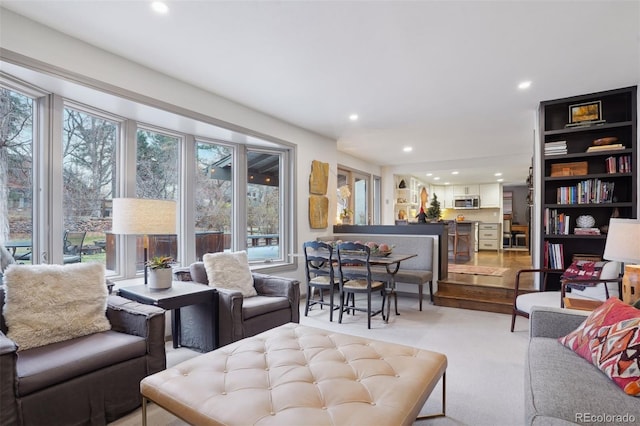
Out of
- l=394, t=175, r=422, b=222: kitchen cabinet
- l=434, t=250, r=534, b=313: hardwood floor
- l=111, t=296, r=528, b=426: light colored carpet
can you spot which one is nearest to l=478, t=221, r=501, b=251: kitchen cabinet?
l=394, t=175, r=422, b=222: kitchen cabinet

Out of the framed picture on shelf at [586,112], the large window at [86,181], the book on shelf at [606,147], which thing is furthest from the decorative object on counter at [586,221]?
the large window at [86,181]

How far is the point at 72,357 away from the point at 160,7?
2212 mm

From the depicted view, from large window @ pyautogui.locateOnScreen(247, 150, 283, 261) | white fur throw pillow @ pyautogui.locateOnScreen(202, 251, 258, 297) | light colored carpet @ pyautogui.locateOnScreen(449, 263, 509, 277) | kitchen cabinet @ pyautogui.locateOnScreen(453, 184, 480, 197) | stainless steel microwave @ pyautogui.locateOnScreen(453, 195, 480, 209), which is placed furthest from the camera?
kitchen cabinet @ pyautogui.locateOnScreen(453, 184, 480, 197)

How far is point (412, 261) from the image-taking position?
4965 millimetres

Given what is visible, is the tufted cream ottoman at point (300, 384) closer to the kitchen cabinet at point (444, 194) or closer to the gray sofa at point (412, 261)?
the gray sofa at point (412, 261)

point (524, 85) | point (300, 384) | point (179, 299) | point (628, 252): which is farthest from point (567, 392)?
point (524, 85)

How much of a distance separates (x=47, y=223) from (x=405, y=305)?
4.12 meters

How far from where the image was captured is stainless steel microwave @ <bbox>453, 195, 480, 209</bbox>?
10.8 metres

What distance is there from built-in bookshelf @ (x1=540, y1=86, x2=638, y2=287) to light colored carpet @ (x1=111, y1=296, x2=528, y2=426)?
1291 millimetres

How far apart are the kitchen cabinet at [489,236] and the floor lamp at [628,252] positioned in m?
8.65

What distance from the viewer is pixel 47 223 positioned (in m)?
2.69

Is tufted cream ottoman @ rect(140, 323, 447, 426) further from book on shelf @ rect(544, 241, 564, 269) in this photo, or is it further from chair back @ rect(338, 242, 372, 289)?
book on shelf @ rect(544, 241, 564, 269)

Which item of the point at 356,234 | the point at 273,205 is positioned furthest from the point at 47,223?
the point at 356,234

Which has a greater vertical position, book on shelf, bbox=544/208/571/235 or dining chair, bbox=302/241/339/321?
book on shelf, bbox=544/208/571/235
